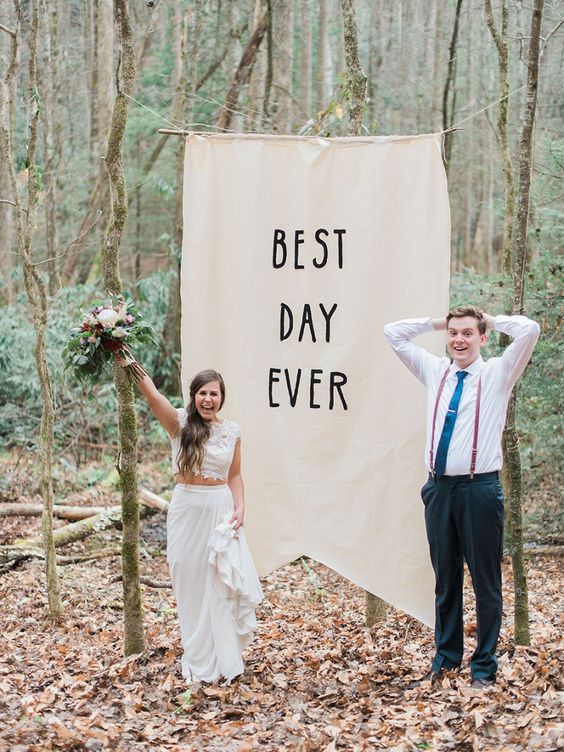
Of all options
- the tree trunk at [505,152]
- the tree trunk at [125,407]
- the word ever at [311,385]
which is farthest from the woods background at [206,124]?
the word ever at [311,385]

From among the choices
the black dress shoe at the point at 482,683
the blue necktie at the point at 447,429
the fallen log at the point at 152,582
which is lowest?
the fallen log at the point at 152,582

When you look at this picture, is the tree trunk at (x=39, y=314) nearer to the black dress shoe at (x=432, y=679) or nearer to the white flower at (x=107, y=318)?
the white flower at (x=107, y=318)

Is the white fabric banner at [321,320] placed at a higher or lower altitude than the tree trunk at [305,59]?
lower

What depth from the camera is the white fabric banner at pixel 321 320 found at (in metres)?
5.44

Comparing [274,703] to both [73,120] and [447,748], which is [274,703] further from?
[73,120]

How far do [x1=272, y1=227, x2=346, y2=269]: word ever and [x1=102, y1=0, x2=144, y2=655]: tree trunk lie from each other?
3.22 ft

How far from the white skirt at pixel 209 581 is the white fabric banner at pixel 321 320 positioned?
0.98 feet

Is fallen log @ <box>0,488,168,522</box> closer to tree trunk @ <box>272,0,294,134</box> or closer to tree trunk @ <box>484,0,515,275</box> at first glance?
tree trunk @ <box>484,0,515,275</box>

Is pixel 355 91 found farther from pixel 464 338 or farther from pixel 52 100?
pixel 52 100

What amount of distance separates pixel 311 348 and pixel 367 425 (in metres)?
0.60

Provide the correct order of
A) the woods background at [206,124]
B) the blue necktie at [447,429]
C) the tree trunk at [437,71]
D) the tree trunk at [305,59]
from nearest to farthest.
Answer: the blue necktie at [447,429] < the woods background at [206,124] < the tree trunk at [305,59] < the tree trunk at [437,71]

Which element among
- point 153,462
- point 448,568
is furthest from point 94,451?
point 448,568

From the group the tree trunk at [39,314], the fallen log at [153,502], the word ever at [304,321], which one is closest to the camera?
the word ever at [304,321]

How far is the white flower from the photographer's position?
492cm
